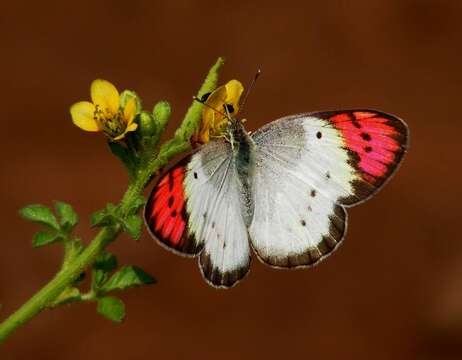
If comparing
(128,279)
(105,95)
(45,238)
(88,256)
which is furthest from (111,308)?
(105,95)

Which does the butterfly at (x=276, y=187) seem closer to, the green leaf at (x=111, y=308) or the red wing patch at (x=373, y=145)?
the red wing patch at (x=373, y=145)

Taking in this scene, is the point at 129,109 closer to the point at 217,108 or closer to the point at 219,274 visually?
the point at 217,108

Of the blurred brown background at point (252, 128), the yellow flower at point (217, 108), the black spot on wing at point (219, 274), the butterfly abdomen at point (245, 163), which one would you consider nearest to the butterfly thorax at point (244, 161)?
the butterfly abdomen at point (245, 163)

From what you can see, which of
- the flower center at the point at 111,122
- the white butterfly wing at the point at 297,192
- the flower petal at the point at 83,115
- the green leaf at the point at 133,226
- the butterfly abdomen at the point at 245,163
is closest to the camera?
the green leaf at the point at 133,226

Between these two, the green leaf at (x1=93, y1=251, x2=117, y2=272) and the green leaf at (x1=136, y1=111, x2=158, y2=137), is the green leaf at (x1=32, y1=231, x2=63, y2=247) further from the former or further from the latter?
the green leaf at (x1=136, y1=111, x2=158, y2=137)

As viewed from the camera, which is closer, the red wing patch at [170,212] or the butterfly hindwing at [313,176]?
the red wing patch at [170,212]

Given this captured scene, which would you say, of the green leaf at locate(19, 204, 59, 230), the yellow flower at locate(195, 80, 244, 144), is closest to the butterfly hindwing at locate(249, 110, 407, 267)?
the yellow flower at locate(195, 80, 244, 144)
